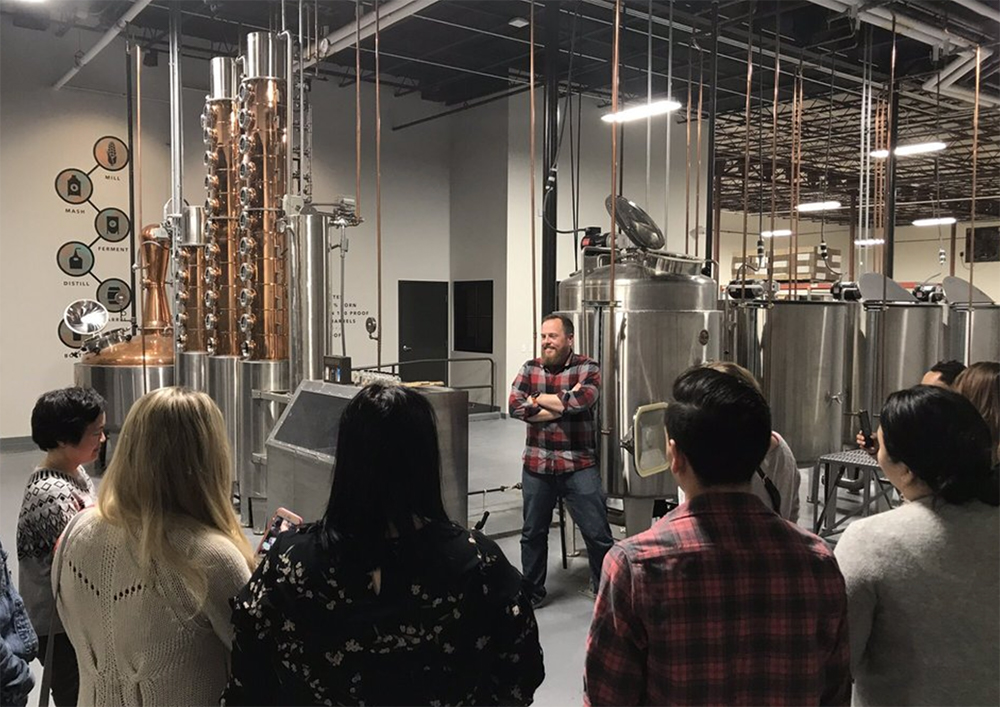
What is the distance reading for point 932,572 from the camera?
133 centimetres

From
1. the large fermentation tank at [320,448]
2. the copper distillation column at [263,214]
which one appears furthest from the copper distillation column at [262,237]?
the large fermentation tank at [320,448]

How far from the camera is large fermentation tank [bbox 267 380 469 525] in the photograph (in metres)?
3.10

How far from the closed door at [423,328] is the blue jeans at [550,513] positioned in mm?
6931

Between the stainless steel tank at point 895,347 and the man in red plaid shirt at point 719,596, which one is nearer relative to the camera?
the man in red plaid shirt at point 719,596

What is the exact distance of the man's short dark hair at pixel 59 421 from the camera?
1897 millimetres

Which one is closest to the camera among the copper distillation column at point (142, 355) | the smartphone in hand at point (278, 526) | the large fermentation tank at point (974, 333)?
the smartphone in hand at point (278, 526)

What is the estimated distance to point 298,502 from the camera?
332 cm

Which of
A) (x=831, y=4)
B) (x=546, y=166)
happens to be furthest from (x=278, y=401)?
(x=831, y=4)

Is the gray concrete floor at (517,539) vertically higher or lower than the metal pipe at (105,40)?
lower

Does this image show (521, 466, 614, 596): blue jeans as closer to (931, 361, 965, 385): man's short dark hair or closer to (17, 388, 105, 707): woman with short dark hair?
(931, 361, 965, 385): man's short dark hair

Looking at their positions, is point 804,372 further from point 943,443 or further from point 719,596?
point 719,596

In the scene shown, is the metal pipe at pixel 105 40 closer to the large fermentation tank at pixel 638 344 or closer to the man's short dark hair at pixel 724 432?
the large fermentation tank at pixel 638 344

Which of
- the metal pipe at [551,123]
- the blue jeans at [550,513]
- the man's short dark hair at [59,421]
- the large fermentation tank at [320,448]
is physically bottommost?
the blue jeans at [550,513]

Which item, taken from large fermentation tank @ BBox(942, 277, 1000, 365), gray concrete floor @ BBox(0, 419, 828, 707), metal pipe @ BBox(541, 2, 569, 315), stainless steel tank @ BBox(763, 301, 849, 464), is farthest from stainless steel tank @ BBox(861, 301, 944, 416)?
metal pipe @ BBox(541, 2, 569, 315)
